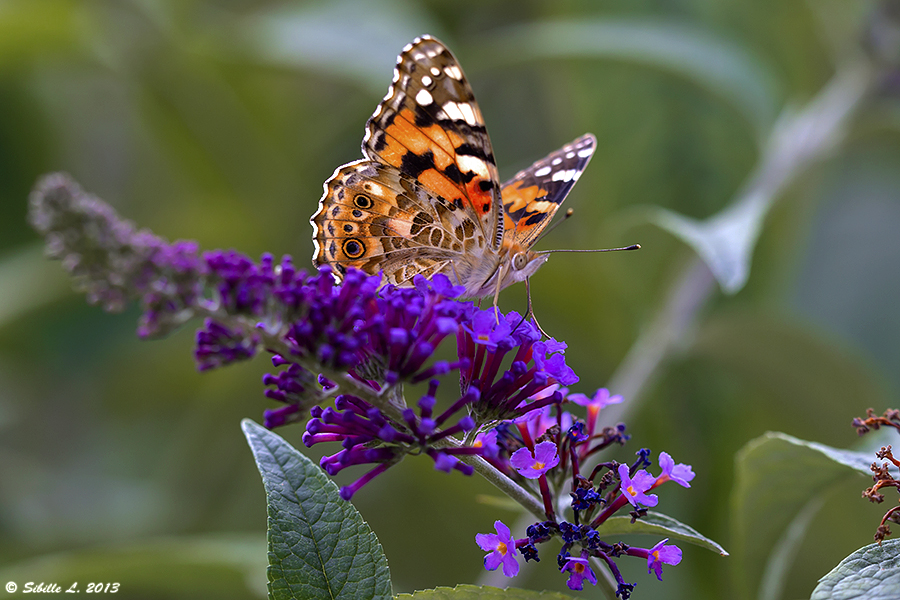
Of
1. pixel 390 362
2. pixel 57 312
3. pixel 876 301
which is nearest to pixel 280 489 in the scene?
pixel 390 362

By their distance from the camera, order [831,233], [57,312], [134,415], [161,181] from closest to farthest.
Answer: [57,312], [134,415], [161,181], [831,233]

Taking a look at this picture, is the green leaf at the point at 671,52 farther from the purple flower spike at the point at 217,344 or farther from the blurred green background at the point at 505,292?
the purple flower spike at the point at 217,344

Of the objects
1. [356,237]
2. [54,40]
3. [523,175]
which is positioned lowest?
[356,237]

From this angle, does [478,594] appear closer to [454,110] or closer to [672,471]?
[672,471]

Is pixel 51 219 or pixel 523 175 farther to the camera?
pixel 523 175

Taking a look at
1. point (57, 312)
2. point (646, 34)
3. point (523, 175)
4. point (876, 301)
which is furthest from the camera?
point (876, 301)

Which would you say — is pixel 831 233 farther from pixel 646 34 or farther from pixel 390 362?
pixel 390 362

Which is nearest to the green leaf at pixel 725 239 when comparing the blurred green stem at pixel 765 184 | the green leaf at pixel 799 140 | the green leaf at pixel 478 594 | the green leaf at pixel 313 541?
the green leaf at pixel 799 140
